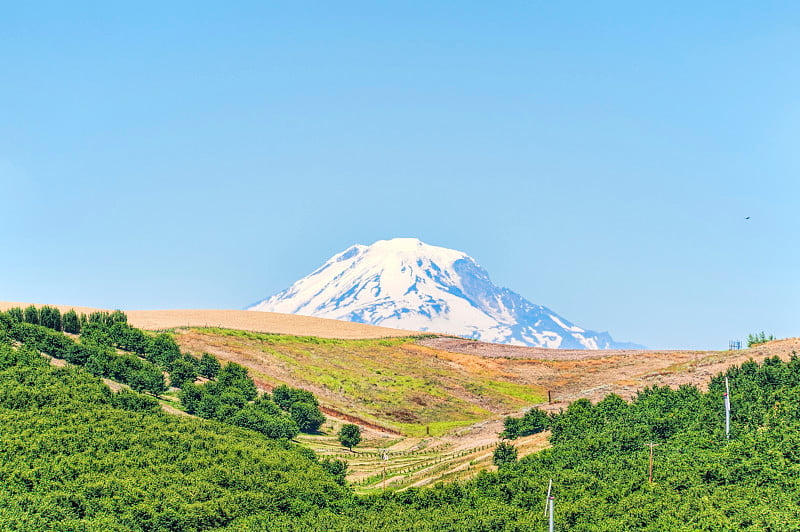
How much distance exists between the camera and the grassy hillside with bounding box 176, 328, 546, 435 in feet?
480

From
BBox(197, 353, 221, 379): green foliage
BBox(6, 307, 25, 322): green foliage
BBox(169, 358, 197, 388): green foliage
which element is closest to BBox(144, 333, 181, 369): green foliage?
BBox(169, 358, 197, 388): green foliage

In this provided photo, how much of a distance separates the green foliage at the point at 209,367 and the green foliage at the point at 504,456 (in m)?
58.9

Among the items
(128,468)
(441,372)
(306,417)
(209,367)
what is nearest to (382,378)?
(441,372)

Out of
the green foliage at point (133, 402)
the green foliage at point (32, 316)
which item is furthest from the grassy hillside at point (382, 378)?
the green foliage at point (133, 402)

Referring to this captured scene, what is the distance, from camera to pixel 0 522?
216 ft

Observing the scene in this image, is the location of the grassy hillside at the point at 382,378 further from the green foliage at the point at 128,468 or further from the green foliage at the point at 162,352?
the green foliage at the point at 128,468

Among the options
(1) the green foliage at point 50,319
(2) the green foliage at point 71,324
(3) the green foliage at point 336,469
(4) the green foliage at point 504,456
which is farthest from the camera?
(2) the green foliage at point 71,324

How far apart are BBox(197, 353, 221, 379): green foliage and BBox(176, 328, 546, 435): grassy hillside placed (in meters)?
8.19

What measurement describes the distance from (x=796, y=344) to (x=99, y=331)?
117 meters

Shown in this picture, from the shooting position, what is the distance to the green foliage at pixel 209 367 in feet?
465

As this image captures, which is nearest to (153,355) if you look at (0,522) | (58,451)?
(58,451)

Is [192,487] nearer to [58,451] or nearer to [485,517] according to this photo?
[58,451]

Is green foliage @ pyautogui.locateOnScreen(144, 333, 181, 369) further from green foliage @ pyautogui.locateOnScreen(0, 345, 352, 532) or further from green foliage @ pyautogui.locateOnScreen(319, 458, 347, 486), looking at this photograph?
green foliage @ pyautogui.locateOnScreen(319, 458, 347, 486)

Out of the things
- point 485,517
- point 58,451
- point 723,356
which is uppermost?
point 723,356
